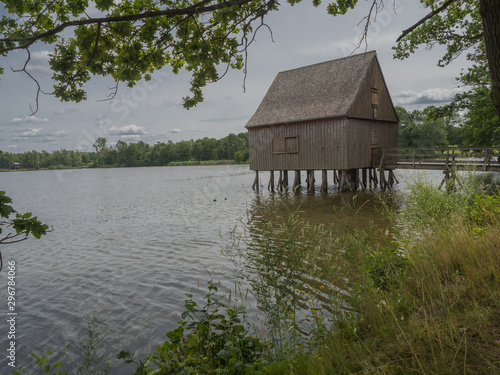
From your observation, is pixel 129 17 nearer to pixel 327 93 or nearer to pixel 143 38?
pixel 143 38

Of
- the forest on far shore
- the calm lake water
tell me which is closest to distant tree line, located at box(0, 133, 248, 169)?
the forest on far shore

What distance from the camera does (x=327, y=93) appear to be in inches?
862

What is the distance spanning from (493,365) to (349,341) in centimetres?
128

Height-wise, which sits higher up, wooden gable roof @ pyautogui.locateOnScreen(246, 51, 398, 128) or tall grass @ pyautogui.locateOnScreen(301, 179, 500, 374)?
wooden gable roof @ pyautogui.locateOnScreen(246, 51, 398, 128)

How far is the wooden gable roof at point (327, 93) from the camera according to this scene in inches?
817

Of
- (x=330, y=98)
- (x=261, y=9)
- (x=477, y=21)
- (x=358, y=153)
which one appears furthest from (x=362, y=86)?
(x=261, y=9)

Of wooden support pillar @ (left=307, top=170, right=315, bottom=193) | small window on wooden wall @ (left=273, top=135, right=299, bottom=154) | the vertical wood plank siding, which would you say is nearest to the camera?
the vertical wood plank siding

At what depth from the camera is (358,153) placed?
69.5 ft

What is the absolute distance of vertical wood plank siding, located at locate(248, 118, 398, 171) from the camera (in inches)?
801

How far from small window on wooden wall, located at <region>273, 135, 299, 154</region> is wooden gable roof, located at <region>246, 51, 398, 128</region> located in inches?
46.9

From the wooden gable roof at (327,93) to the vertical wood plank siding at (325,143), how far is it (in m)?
0.56

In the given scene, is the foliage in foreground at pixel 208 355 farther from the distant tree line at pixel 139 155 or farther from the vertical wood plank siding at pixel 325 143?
the distant tree line at pixel 139 155

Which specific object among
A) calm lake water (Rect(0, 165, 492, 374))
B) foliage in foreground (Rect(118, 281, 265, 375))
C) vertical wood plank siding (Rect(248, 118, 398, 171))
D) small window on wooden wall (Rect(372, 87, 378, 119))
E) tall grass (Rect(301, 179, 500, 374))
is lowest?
calm lake water (Rect(0, 165, 492, 374))

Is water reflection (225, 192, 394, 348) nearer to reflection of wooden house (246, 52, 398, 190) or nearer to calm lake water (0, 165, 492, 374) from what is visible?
calm lake water (0, 165, 492, 374)
